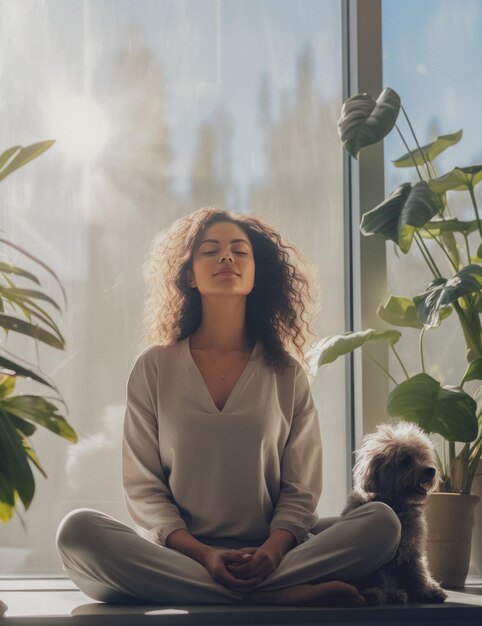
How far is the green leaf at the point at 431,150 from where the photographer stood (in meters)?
2.81

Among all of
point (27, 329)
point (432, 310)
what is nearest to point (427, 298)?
point (432, 310)

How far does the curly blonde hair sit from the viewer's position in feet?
8.35

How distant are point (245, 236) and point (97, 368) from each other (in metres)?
0.68

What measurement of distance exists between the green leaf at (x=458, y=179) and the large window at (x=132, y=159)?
452 mm

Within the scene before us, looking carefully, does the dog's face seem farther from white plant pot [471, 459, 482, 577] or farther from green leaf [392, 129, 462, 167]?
green leaf [392, 129, 462, 167]

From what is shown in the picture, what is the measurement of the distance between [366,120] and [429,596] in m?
1.33

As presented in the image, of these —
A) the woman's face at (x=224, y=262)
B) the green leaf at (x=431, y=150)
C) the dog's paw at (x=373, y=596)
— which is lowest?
the dog's paw at (x=373, y=596)

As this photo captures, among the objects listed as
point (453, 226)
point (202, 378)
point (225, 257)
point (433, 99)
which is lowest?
point (202, 378)

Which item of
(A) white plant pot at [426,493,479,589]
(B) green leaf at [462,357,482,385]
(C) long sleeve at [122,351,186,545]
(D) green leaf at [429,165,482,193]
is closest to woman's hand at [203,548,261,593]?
(C) long sleeve at [122,351,186,545]

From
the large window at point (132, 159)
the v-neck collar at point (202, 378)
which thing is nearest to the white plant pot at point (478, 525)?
the large window at point (132, 159)

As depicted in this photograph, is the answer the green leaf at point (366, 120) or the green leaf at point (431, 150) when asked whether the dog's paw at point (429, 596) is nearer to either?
the green leaf at point (366, 120)

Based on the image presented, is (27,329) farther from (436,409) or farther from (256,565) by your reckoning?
(436,409)

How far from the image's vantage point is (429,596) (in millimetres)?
2139

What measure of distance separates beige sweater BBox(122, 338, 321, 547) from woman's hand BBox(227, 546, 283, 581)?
143 millimetres
